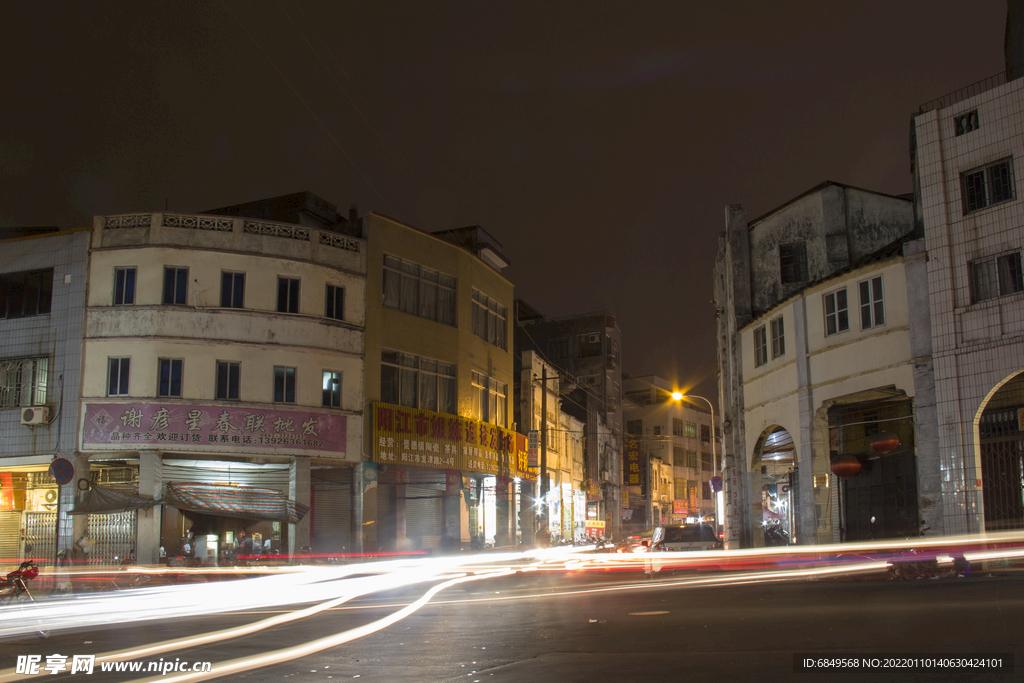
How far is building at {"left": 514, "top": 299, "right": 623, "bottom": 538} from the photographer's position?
6469cm

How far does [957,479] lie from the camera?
64.6ft

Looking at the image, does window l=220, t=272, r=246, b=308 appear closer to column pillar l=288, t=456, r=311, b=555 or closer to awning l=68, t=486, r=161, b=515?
column pillar l=288, t=456, r=311, b=555

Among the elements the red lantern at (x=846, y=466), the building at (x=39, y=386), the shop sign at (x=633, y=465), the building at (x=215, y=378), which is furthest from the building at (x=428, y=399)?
the shop sign at (x=633, y=465)

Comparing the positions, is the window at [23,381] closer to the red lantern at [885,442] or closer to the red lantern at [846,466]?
the red lantern at [846,466]

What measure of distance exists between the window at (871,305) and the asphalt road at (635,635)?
8.17 meters

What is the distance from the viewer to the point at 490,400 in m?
40.1

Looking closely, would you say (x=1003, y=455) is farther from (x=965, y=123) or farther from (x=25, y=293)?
(x=25, y=293)

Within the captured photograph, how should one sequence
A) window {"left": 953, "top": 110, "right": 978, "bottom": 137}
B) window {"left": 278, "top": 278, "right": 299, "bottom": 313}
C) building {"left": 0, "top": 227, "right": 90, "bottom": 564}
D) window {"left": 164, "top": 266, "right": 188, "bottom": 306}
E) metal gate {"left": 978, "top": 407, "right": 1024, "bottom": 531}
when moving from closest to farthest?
metal gate {"left": 978, "top": 407, "right": 1024, "bottom": 531} < window {"left": 953, "top": 110, "right": 978, "bottom": 137} < building {"left": 0, "top": 227, "right": 90, "bottom": 564} < window {"left": 164, "top": 266, "right": 188, "bottom": 306} < window {"left": 278, "top": 278, "right": 299, "bottom": 313}

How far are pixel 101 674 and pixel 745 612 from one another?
8.55 m

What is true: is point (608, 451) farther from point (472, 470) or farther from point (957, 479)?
point (957, 479)

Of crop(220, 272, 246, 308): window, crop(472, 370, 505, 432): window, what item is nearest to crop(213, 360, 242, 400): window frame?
crop(220, 272, 246, 308): window

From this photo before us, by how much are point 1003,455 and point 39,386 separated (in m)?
29.3

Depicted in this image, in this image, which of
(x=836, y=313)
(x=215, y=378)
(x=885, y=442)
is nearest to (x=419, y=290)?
(x=215, y=378)

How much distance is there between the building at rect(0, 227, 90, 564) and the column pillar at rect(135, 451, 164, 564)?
1.36m
